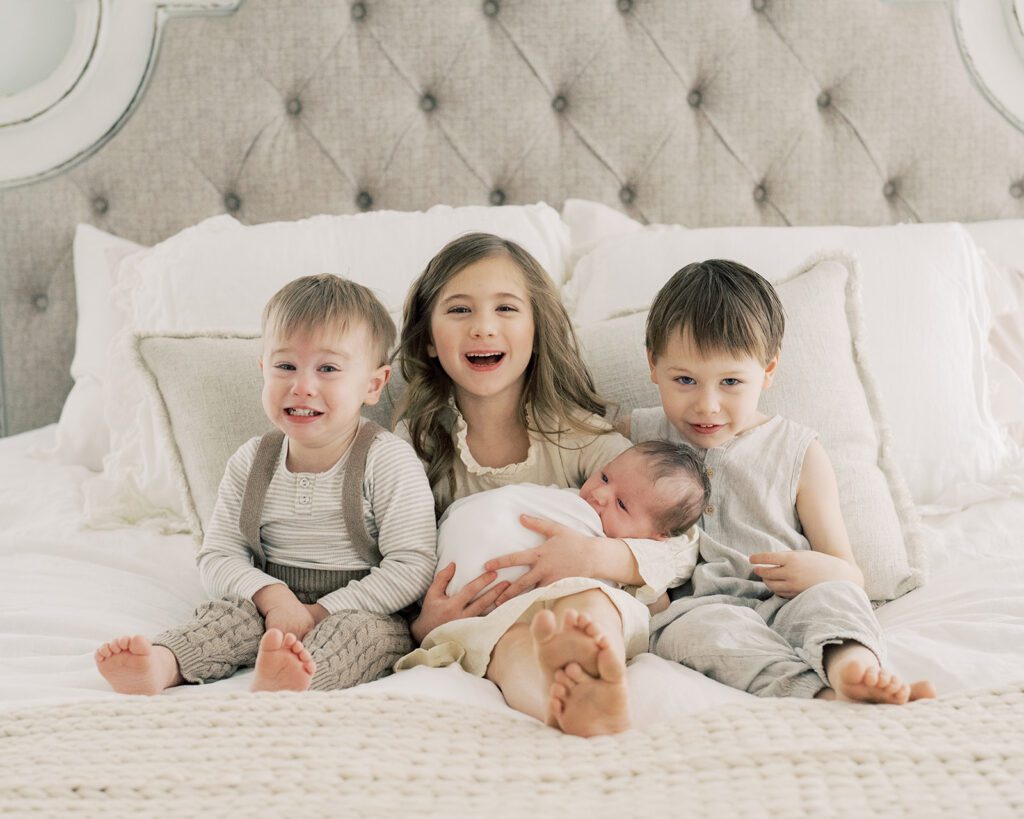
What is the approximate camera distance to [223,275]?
1.74 metres

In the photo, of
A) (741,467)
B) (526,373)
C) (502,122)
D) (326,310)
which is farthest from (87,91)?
(741,467)

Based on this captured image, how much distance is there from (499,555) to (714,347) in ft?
1.39

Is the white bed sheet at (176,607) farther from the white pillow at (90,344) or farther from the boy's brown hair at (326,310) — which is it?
the boy's brown hair at (326,310)

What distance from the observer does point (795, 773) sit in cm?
83

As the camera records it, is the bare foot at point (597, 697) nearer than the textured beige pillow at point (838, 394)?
Yes

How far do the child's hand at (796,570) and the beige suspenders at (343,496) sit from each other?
545 mm

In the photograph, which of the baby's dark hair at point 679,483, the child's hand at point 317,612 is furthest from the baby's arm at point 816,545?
the child's hand at point 317,612

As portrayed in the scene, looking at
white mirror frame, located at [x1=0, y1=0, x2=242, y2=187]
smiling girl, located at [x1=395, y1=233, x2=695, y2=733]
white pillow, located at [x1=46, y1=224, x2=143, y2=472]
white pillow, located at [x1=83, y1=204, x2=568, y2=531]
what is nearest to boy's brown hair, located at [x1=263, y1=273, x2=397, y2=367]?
smiling girl, located at [x1=395, y1=233, x2=695, y2=733]

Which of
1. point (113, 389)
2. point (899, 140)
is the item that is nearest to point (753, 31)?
point (899, 140)

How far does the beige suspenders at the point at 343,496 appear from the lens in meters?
1.36

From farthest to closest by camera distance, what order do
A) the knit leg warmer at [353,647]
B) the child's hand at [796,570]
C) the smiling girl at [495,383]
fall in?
the smiling girl at [495,383] < the child's hand at [796,570] < the knit leg warmer at [353,647]

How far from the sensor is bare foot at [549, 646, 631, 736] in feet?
3.08

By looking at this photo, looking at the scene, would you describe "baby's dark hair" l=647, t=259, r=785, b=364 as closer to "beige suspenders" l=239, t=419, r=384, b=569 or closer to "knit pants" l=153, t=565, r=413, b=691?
"beige suspenders" l=239, t=419, r=384, b=569

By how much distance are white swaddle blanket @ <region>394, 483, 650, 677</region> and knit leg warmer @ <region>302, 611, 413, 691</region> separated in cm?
4
